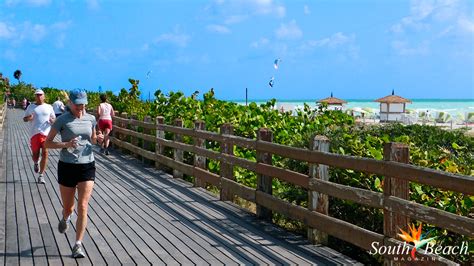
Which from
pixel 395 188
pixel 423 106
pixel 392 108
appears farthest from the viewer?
pixel 423 106

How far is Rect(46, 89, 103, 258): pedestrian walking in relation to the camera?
6.25 m

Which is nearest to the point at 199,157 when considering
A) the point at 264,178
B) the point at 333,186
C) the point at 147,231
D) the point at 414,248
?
the point at 264,178

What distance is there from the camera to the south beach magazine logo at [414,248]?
5.27 meters

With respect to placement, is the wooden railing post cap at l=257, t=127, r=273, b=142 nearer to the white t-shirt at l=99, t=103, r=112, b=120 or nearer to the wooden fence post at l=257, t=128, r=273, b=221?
the wooden fence post at l=257, t=128, r=273, b=221

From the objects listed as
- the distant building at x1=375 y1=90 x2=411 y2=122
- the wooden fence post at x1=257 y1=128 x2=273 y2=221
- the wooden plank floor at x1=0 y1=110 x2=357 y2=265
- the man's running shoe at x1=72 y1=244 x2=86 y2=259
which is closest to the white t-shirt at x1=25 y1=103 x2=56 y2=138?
the wooden plank floor at x1=0 y1=110 x2=357 y2=265

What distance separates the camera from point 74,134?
20.7 ft

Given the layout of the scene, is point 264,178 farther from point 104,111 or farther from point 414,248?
point 104,111

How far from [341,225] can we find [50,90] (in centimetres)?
5714

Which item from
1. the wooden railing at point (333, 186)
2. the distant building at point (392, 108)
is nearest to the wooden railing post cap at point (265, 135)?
the wooden railing at point (333, 186)

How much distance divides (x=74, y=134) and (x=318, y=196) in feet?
9.03

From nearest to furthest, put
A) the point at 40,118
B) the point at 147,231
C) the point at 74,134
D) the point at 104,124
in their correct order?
1. the point at 74,134
2. the point at 147,231
3. the point at 40,118
4. the point at 104,124

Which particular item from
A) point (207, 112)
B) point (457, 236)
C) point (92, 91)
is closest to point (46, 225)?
point (457, 236)

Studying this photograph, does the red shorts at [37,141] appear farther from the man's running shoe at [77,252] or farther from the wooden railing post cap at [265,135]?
the man's running shoe at [77,252]

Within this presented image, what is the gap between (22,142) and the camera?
22.5 meters
